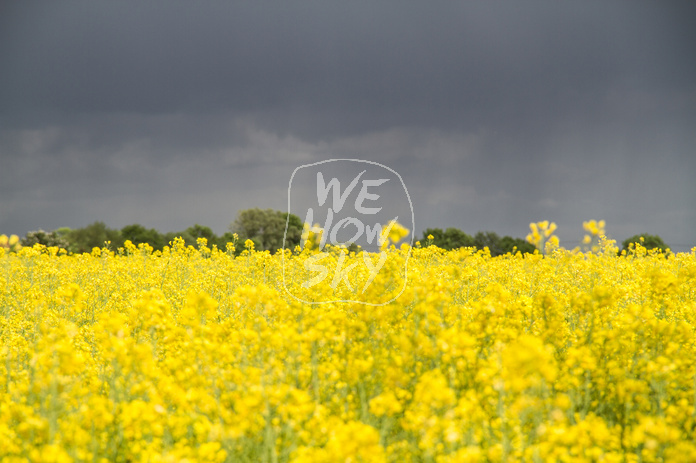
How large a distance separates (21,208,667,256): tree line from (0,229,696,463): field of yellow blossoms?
20799 mm

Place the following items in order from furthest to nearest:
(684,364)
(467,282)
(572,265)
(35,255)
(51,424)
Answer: (35,255) → (572,265) → (467,282) → (684,364) → (51,424)

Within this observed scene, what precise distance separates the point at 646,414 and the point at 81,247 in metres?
45.0

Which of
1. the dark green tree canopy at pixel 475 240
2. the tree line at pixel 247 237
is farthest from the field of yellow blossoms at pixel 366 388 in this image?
the dark green tree canopy at pixel 475 240

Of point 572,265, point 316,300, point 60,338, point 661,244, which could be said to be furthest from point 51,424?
point 661,244

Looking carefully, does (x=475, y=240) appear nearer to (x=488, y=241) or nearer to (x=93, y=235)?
(x=488, y=241)

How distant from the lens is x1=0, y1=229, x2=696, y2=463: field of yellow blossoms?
355cm

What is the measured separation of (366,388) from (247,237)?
45.7 metres

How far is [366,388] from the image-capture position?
4.91 metres

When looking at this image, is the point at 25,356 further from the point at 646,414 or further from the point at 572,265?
the point at 572,265

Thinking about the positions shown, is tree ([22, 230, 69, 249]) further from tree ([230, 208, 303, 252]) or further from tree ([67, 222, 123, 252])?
tree ([230, 208, 303, 252])

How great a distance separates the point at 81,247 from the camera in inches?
1641

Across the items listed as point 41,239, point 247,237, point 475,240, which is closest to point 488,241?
point 475,240

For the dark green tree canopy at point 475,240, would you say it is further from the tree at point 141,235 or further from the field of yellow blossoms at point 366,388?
the field of yellow blossoms at point 366,388

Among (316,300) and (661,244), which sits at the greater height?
(661,244)
